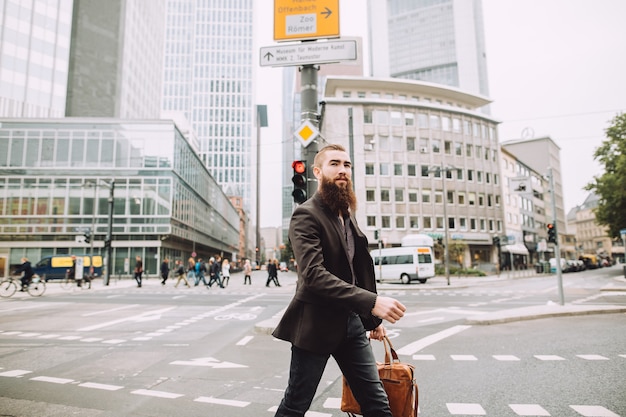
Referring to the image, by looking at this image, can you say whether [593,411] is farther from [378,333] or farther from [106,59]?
[106,59]

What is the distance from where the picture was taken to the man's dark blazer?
81.1 inches

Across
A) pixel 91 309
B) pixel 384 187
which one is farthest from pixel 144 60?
pixel 91 309

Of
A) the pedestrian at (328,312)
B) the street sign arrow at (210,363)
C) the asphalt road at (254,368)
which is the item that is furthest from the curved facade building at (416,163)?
the pedestrian at (328,312)

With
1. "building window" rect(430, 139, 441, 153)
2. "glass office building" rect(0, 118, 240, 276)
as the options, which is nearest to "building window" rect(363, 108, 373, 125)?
"building window" rect(430, 139, 441, 153)

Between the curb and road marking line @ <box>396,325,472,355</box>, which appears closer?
road marking line @ <box>396,325,472,355</box>

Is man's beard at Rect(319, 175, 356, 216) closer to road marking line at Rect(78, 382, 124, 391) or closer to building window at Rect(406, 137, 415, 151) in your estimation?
road marking line at Rect(78, 382, 124, 391)

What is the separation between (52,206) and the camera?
127 ft

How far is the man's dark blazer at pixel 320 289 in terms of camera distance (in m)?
2.06

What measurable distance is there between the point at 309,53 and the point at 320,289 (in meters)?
5.97

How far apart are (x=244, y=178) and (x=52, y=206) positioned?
9262 cm

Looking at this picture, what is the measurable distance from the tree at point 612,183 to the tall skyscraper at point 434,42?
279 feet

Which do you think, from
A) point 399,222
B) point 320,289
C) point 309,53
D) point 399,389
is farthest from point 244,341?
point 399,222

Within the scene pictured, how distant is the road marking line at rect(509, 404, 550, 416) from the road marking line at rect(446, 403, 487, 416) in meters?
0.31

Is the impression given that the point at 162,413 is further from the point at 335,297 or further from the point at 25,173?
the point at 25,173
